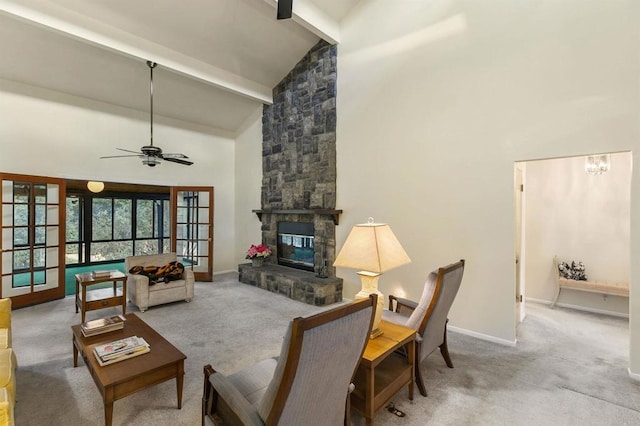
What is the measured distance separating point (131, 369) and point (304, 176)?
13.5 feet

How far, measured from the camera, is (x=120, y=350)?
7.25ft

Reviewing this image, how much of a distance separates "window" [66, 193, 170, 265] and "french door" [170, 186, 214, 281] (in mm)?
3094

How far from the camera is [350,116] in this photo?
16.0ft

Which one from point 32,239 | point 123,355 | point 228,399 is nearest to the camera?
point 228,399

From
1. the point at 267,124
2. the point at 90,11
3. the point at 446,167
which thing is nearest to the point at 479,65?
the point at 446,167

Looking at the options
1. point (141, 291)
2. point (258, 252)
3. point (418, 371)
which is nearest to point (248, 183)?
point (258, 252)

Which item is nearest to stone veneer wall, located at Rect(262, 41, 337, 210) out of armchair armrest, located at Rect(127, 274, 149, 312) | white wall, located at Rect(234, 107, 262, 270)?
white wall, located at Rect(234, 107, 262, 270)

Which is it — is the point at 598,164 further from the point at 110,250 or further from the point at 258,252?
the point at 110,250

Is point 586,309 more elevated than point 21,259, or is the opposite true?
point 21,259

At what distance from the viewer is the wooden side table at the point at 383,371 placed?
6.08ft

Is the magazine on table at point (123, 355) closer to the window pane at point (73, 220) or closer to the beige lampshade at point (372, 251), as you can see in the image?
the beige lampshade at point (372, 251)

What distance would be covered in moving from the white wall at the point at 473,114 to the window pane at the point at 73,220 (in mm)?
7935

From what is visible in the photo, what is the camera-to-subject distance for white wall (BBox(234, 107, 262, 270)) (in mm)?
6699

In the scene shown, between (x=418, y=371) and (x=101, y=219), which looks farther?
(x=101, y=219)
